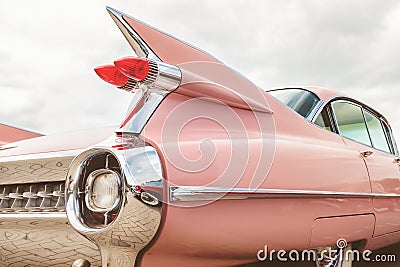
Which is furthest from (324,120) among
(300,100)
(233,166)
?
(233,166)

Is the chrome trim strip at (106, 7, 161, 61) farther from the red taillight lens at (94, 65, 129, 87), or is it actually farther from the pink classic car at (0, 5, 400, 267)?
the red taillight lens at (94, 65, 129, 87)

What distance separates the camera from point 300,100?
2607 millimetres

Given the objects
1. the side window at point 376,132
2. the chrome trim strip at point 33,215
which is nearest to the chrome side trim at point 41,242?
the chrome trim strip at point 33,215

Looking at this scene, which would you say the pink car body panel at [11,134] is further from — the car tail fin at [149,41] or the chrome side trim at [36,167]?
the car tail fin at [149,41]

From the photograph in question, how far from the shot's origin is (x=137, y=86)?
60.0 inches

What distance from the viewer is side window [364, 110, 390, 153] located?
3498mm

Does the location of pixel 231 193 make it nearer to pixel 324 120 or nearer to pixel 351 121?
pixel 324 120

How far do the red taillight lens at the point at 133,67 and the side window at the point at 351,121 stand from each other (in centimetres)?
169

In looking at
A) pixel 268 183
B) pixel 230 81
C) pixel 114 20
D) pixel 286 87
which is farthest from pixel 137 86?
pixel 286 87

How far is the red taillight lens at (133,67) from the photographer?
1445 mm

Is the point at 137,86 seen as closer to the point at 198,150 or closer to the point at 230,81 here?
the point at 198,150

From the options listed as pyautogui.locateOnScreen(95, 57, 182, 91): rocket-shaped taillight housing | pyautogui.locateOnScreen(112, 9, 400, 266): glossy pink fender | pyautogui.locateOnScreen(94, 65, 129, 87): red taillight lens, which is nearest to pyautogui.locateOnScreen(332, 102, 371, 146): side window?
pyautogui.locateOnScreen(112, 9, 400, 266): glossy pink fender

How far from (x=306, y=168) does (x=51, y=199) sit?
1121 mm

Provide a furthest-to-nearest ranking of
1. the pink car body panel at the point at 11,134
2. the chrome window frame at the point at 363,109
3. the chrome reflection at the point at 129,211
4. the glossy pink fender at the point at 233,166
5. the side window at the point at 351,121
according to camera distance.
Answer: the side window at the point at 351,121 → the chrome window frame at the point at 363,109 → the pink car body panel at the point at 11,134 → the glossy pink fender at the point at 233,166 → the chrome reflection at the point at 129,211
